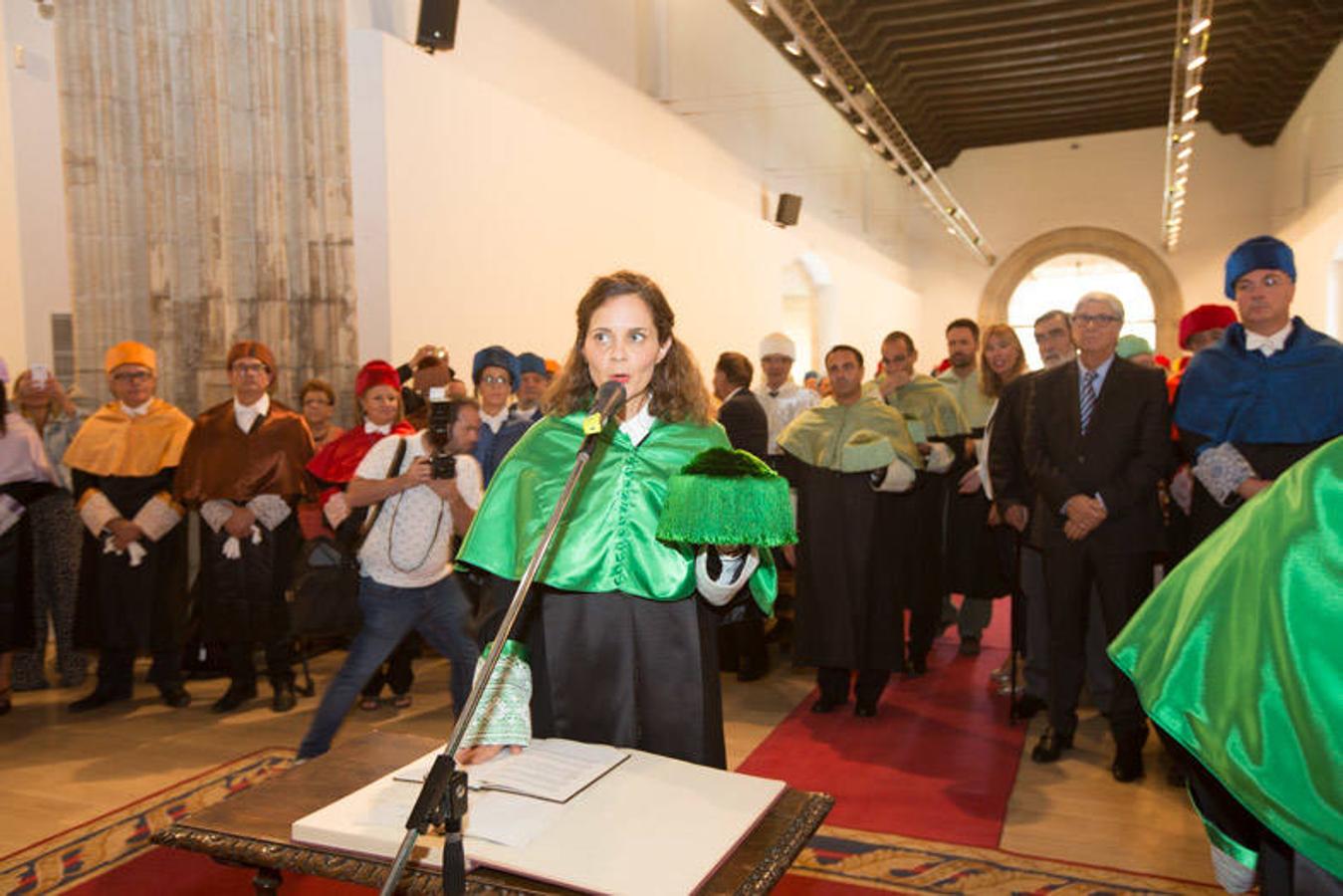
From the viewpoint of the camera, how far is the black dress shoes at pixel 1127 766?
3.99 meters

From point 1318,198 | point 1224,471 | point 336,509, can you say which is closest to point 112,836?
point 336,509

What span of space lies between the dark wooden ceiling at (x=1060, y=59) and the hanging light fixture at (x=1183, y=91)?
0.84m

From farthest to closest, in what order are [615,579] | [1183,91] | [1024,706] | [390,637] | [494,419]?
[1183,91] < [494,419] < [1024,706] < [390,637] < [615,579]

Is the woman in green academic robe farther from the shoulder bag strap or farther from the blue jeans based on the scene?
the shoulder bag strap

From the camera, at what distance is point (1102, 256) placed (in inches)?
800

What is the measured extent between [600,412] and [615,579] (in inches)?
24.2

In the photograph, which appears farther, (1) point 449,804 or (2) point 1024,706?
(2) point 1024,706

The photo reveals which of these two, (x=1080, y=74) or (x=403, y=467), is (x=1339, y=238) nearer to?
(x=1080, y=74)

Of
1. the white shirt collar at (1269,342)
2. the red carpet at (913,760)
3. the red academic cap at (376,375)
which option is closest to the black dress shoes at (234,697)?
the red academic cap at (376,375)

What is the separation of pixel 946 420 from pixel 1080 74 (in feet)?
40.0

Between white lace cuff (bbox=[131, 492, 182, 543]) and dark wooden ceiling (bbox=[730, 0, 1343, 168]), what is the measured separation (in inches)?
251

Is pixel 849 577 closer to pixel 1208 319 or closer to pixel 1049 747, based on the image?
pixel 1049 747

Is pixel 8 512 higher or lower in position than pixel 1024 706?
higher

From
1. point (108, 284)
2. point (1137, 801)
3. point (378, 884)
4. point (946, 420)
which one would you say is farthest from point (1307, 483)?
point (108, 284)
